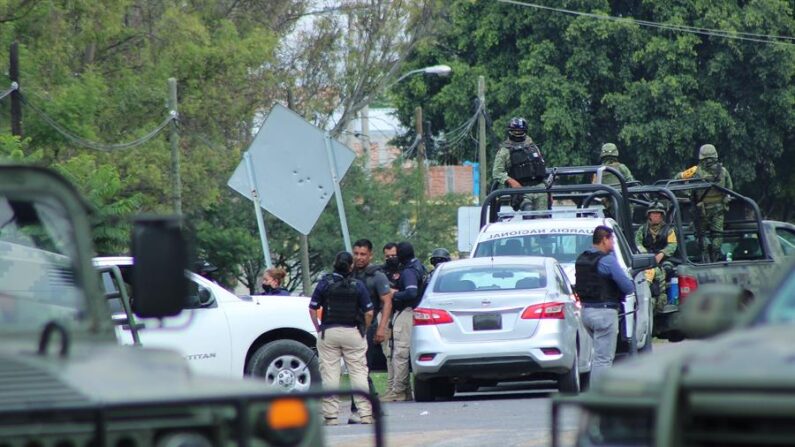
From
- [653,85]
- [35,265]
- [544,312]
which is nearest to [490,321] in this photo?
[544,312]

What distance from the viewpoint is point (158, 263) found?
16.9ft

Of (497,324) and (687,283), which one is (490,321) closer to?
(497,324)

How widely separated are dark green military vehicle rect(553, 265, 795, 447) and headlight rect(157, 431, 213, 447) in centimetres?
116

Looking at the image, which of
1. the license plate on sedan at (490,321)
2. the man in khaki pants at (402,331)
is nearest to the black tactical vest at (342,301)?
the license plate on sedan at (490,321)

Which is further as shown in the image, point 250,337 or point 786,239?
point 786,239

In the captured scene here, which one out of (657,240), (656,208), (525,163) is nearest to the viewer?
(525,163)

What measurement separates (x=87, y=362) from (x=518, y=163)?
15568mm

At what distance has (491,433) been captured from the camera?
12.4 metres

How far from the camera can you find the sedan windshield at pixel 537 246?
60.2ft

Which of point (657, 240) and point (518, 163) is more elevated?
point (518, 163)

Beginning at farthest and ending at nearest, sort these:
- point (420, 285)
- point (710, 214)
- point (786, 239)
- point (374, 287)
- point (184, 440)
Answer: point (786, 239)
point (710, 214)
point (420, 285)
point (374, 287)
point (184, 440)

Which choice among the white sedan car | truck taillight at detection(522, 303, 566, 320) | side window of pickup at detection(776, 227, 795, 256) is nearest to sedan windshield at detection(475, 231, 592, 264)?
the white sedan car

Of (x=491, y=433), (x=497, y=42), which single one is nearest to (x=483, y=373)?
(x=491, y=433)

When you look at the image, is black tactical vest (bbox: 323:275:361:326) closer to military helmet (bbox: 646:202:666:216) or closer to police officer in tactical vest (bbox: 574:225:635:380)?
police officer in tactical vest (bbox: 574:225:635:380)
